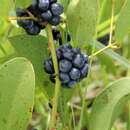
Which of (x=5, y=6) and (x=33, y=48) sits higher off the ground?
(x=5, y=6)

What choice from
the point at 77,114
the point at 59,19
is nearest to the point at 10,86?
the point at 59,19

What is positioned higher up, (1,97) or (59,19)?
(59,19)

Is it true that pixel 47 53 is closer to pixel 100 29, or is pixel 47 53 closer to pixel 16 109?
pixel 16 109

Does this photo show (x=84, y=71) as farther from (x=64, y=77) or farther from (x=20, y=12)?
(x=20, y=12)

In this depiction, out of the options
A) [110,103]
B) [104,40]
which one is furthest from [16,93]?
[104,40]

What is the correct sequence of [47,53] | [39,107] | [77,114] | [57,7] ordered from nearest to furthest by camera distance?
[57,7], [47,53], [39,107], [77,114]

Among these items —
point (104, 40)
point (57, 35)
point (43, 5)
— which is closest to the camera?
point (43, 5)
